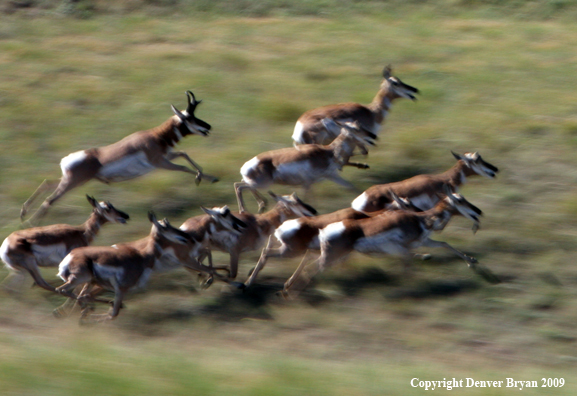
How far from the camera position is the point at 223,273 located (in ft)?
26.8

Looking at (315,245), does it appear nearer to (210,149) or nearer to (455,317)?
(455,317)

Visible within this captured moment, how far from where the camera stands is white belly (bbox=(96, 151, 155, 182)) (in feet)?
31.1

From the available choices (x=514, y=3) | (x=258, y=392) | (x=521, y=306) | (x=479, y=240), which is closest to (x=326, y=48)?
(x=514, y=3)

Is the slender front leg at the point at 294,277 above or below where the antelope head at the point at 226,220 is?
below

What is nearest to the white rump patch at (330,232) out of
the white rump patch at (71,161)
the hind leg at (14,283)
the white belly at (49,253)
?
the white belly at (49,253)

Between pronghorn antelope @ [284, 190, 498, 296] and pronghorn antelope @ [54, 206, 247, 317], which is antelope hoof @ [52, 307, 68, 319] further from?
pronghorn antelope @ [284, 190, 498, 296]

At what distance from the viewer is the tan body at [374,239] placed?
7516 mm

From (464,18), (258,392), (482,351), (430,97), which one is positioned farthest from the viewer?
(464,18)

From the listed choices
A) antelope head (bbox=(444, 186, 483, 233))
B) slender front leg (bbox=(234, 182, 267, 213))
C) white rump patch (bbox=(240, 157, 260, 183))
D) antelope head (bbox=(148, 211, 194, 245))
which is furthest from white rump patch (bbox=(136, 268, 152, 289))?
antelope head (bbox=(444, 186, 483, 233))

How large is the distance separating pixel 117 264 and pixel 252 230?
158 centimetres

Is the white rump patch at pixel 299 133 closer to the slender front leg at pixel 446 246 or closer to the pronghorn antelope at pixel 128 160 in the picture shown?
the pronghorn antelope at pixel 128 160

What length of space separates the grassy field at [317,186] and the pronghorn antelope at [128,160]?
309 millimetres

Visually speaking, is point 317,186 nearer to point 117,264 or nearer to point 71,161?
point 71,161

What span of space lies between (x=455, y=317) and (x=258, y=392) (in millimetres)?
2935
